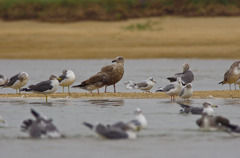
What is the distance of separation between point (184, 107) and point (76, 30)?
82.7 ft

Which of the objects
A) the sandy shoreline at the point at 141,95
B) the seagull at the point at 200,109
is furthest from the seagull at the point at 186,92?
the seagull at the point at 200,109

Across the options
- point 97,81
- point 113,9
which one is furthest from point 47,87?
point 113,9

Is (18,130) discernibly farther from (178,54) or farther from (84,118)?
(178,54)

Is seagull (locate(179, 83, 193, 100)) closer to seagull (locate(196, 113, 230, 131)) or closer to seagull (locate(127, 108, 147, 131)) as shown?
seagull (locate(196, 113, 230, 131))

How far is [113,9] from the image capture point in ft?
140

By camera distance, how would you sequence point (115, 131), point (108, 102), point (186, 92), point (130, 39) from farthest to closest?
point (130, 39) < point (108, 102) < point (186, 92) < point (115, 131)

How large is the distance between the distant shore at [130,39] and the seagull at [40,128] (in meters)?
22.3

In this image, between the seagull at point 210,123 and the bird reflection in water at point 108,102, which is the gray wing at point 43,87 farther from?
the seagull at point 210,123

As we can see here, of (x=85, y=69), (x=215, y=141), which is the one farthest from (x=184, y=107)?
(x=85, y=69)

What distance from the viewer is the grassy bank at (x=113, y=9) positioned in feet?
136

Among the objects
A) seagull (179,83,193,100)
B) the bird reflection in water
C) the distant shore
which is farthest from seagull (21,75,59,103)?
the distant shore

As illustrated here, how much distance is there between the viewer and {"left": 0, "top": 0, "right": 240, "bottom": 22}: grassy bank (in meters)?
41.6

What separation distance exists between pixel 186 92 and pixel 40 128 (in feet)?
19.2

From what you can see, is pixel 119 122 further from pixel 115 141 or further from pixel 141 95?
pixel 141 95
